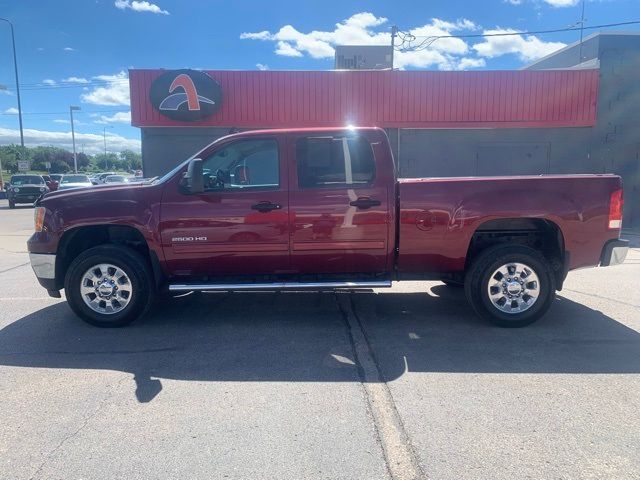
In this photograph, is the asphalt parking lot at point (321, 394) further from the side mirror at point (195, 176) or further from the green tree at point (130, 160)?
the green tree at point (130, 160)

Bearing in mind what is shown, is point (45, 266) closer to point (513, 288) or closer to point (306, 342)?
point (306, 342)

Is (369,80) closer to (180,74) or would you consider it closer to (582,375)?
(180,74)

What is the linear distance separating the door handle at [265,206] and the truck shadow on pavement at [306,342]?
1.27m

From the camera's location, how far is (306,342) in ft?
15.3

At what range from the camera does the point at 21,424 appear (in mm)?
Answer: 3205

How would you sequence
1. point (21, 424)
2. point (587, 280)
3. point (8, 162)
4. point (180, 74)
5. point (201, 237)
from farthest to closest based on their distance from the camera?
point (8, 162), point (180, 74), point (587, 280), point (201, 237), point (21, 424)

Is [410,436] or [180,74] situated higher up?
[180,74]

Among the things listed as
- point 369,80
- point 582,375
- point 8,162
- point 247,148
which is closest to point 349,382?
point 582,375

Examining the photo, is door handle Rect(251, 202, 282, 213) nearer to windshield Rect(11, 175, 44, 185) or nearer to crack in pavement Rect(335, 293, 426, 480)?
crack in pavement Rect(335, 293, 426, 480)

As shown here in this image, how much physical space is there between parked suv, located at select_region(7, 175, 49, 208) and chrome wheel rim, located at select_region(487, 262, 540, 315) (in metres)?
26.3

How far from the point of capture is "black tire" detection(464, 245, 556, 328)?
4965 millimetres

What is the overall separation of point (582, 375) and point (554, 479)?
160 centimetres

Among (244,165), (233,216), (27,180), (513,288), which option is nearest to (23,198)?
(27,180)

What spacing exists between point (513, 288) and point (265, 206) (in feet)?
9.00
